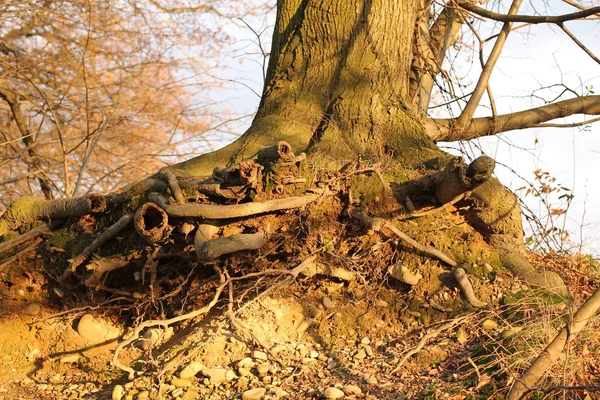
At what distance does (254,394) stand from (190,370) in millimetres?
524

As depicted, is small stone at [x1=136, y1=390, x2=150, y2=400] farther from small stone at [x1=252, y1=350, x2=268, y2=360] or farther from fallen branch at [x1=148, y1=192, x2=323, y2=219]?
fallen branch at [x1=148, y1=192, x2=323, y2=219]

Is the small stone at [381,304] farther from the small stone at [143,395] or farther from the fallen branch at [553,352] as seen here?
the small stone at [143,395]

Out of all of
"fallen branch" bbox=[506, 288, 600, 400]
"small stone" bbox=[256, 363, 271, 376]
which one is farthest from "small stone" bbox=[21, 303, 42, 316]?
"fallen branch" bbox=[506, 288, 600, 400]

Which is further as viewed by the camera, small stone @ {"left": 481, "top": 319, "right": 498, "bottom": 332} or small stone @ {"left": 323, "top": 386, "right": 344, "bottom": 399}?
small stone @ {"left": 481, "top": 319, "right": 498, "bottom": 332}

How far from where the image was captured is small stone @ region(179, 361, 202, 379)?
3.77m

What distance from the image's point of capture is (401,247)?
14.6 feet

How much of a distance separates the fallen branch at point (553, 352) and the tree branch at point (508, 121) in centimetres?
372

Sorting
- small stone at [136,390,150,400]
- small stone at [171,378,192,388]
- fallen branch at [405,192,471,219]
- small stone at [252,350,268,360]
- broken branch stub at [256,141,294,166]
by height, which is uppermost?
broken branch stub at [256,141,294,166]

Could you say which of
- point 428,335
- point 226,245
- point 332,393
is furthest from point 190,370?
point 428,335

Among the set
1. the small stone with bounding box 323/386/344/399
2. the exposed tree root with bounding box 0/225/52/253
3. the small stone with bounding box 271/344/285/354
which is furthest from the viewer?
the exposed tree root with bounding box 0/225/52/253

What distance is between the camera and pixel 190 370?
149 inches

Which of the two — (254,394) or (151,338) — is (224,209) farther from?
(254,394)

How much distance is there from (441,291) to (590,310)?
1.41m

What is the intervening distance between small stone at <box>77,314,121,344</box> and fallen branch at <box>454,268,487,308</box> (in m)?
2.61
